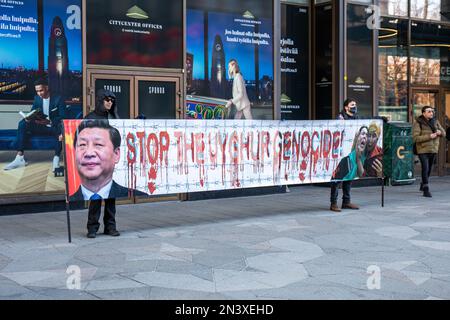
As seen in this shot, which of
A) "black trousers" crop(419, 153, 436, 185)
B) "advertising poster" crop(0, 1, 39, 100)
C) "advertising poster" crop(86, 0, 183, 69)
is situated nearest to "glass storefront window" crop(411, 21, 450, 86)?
"black trousers" crop(419, 153, 436, 185)

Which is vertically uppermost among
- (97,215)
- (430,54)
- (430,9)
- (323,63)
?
(430,9)

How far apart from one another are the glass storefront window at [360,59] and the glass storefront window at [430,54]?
6.94 ft

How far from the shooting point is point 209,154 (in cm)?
948

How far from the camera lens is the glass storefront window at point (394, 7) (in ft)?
51.5

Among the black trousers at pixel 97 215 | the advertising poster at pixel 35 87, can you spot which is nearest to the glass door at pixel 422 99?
the advertising poster at pixel 35 87

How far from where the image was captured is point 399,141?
48.0ft

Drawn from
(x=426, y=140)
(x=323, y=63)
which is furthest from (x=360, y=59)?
(x=426, y=140)

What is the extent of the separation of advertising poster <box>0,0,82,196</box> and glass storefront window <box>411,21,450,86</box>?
9294 millimetres

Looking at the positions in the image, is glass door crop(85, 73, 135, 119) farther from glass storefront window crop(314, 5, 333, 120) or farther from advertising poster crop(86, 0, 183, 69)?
glass storefront window crop(314, 5, 333, 120)

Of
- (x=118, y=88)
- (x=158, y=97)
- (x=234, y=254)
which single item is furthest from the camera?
(x=158, y=97)

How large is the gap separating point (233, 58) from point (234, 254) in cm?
644

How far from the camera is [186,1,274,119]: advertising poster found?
1244 centimetres

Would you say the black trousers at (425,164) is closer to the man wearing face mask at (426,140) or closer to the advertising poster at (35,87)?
the man wearing face mask at (426,140)

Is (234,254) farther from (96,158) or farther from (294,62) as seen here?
(294,62)
